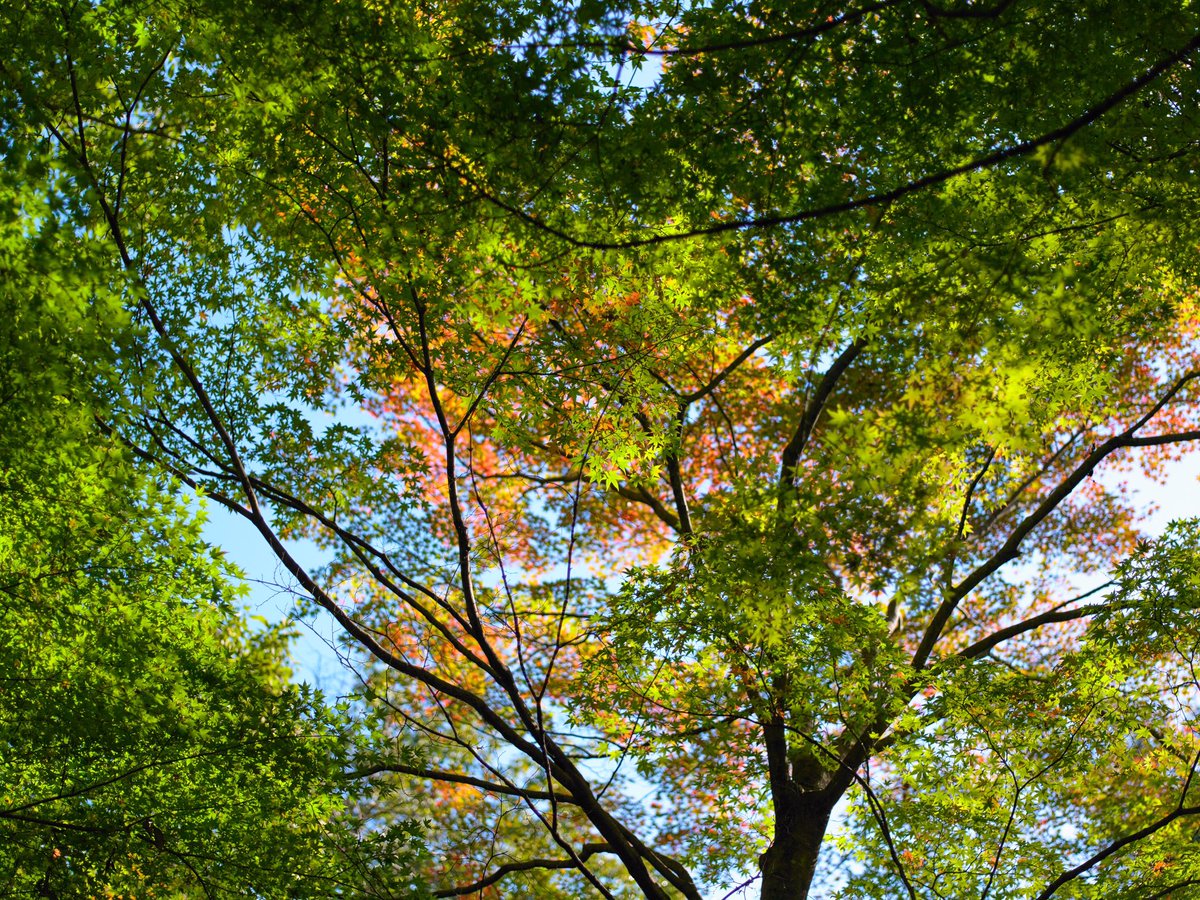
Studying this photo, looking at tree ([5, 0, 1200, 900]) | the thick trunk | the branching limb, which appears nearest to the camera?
tree ([5, 0, 1200, 900])

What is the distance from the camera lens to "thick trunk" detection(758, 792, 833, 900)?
27.9ft

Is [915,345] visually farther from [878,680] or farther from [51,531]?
[51,531]

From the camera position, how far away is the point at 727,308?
26.5ft

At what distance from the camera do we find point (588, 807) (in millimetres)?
7090

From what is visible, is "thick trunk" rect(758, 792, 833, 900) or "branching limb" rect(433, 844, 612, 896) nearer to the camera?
"branching limb" rect(433, 844, 612, 896)

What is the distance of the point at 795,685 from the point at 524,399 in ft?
11.1

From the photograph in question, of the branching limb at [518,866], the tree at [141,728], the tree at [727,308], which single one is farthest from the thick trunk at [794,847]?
the tree at [141,728]

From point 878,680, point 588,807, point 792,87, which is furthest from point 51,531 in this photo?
point 878,680

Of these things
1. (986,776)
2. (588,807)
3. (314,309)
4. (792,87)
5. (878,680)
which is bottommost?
(588,807)

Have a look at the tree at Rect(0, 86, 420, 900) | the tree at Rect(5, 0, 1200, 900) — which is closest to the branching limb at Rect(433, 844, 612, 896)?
the tree at Rect(5, 0, 1200, 900)

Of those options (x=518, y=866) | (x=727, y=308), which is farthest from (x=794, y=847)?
(x=727, y=308)

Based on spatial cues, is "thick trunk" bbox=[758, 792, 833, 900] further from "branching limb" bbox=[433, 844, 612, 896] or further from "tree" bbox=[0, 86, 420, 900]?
"tree" bbox=[0, 86, 420, 900]

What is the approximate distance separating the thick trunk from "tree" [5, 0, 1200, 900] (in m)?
0.03

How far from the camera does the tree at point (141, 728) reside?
19.3 feet
